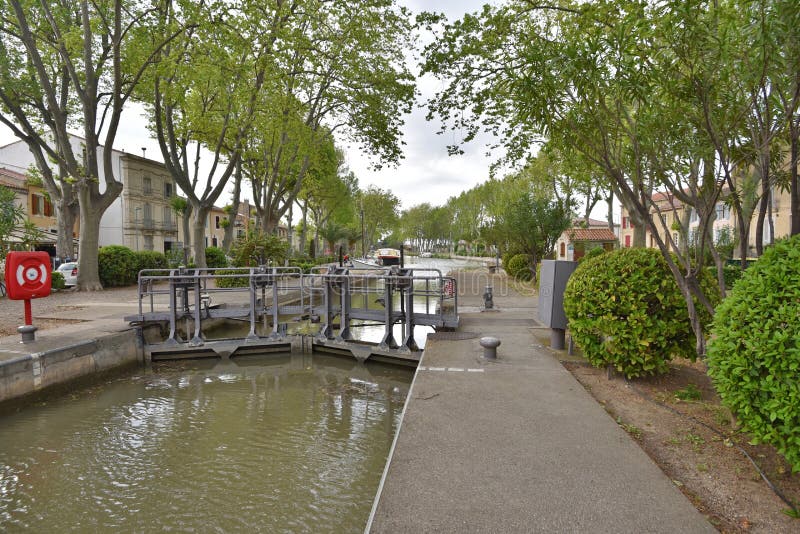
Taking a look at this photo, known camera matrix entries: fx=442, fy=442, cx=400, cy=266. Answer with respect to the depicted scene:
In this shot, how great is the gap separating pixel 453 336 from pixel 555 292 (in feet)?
7.72

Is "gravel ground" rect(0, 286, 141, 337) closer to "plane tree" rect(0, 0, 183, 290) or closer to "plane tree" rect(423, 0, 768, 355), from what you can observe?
"plane tree" rect(0, 0, 183, 290)

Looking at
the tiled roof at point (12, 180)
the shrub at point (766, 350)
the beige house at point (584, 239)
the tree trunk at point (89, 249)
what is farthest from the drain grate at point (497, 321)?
the tiled roof at point (12, 180)

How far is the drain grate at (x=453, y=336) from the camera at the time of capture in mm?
8564

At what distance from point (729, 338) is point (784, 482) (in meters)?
1.14

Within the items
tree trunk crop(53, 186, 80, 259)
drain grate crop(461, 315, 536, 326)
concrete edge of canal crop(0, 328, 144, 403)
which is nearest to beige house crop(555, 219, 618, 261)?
drain grate crop(461, 315, 536, 326)

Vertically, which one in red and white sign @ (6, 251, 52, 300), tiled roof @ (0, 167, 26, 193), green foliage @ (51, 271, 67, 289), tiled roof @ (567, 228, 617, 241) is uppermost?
tiled roof @ (0, 167, 26, 193)

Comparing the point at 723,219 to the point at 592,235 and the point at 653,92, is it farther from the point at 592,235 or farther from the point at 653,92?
the point at 653,92

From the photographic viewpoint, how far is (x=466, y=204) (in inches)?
3238

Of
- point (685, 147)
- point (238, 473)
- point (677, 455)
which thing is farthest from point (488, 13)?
point (238, 473)

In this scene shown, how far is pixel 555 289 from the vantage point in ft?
23.4

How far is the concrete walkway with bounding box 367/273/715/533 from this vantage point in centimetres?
269

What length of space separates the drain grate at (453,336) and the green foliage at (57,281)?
17090 mm

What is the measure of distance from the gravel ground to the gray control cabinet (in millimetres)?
10577

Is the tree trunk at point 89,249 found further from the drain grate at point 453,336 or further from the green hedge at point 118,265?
the drain grate at point 453,336
